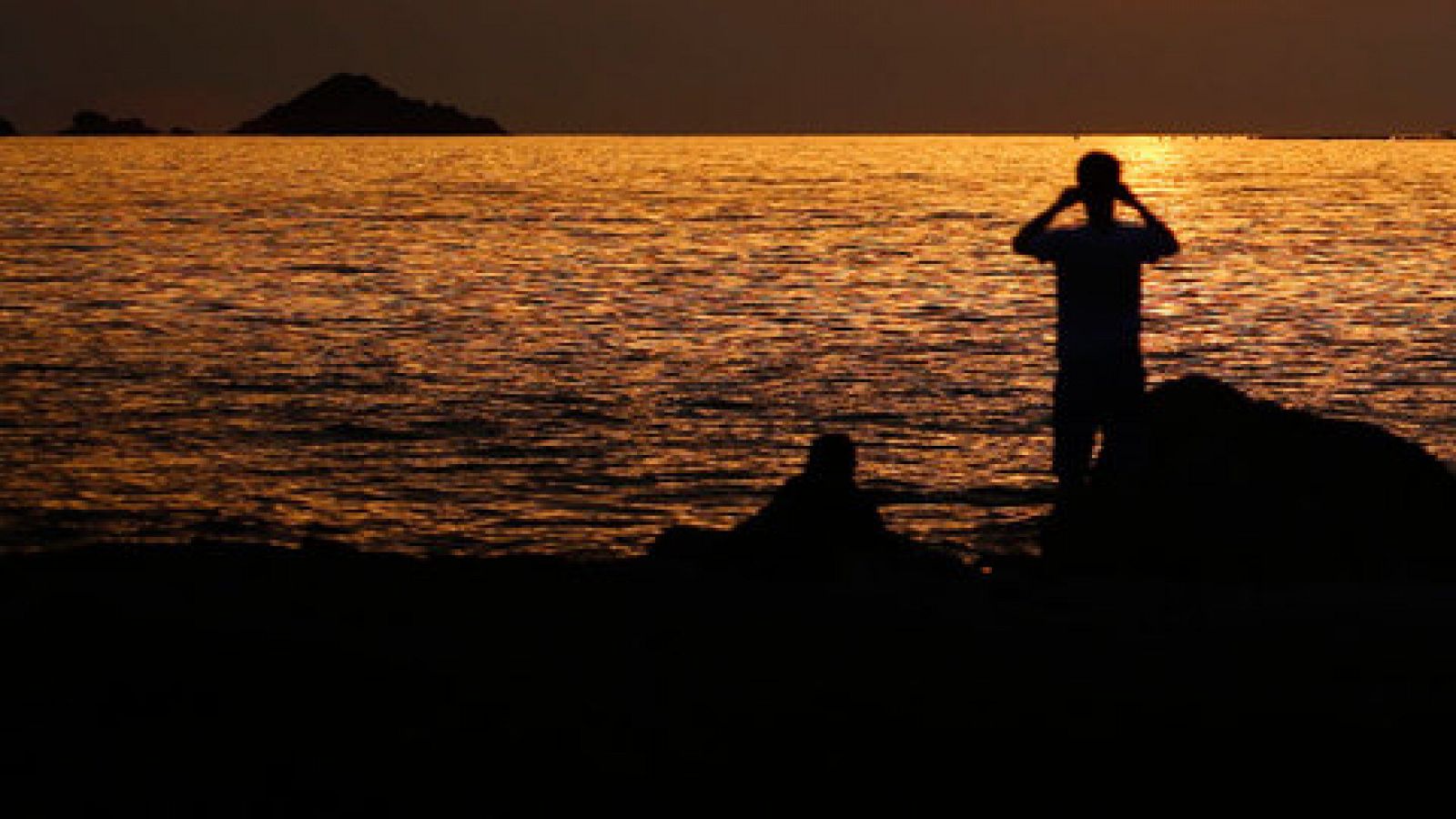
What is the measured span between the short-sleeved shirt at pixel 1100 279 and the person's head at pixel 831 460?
5.00 feet

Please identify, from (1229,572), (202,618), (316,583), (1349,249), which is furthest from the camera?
(1349,249)

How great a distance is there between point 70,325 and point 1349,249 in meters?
49.9

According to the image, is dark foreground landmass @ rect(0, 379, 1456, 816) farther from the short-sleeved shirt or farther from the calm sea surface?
the calm sea surface

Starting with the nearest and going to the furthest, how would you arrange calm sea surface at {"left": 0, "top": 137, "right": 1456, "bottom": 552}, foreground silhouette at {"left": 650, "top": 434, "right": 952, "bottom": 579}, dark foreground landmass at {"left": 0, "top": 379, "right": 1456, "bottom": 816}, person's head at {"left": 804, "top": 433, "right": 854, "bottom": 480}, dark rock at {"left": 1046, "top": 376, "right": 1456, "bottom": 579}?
dark foreground landmass at {"left": 0, "top": 379, "right": 1456, "bottom": 816} < foreground silhouette at {"left": 650, "top": 434, "right": 952, "bottom": 579} < person's head at {"left": 804, "top": 433, "right": 854, "bottom": 480} < dark rock at {"left": 1046, "top": 376, "right": 1456, "bottom": 579} < calm sea surface at {"left": 0, "top": 137, "right": 1456, "bottom": 552}

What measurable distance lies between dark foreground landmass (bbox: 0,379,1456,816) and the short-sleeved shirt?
4.73 feet

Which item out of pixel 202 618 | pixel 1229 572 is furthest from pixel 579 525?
pixel 202 618

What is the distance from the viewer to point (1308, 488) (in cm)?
1307

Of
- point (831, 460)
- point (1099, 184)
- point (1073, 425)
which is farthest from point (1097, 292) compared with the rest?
point (831, 460)

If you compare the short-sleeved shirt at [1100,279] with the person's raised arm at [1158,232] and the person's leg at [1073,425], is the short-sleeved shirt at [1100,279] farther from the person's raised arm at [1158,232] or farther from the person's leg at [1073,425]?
the person's leg at [1073,425]

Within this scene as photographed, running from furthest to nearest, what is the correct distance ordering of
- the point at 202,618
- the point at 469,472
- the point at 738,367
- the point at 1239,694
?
the point at 738,367, the point at 469,472, the point at 202,618, the point at 1239,694

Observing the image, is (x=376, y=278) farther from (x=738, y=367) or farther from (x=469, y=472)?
(x=469, y=472)

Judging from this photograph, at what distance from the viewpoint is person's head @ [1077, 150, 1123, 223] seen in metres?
10.8

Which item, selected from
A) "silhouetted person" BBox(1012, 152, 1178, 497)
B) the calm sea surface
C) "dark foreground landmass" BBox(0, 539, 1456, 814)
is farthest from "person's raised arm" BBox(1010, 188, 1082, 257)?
the calm sea surface

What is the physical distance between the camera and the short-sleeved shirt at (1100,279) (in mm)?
10953
